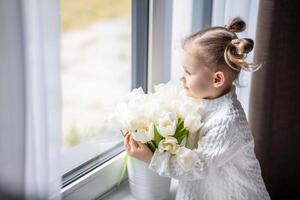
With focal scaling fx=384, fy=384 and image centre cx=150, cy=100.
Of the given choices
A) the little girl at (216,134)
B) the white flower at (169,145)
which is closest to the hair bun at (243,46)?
the little girl at (216,134)

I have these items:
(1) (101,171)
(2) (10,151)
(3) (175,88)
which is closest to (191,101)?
(3) (175,88)

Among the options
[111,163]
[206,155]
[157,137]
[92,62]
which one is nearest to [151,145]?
[157,137]

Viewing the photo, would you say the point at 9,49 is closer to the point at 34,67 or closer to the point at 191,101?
the point at 34,67

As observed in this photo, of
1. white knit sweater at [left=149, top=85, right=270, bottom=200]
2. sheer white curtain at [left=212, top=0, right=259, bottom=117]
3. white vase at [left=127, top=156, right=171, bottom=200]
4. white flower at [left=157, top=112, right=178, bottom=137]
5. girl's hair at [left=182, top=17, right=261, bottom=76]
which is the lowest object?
white vase at [left=127, top=156, right=171, bottom=200]

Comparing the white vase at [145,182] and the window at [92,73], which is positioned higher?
the window at [92,73]

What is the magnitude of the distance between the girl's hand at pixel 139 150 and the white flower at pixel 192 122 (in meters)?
0.11

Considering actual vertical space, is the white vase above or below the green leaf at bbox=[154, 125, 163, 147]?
below

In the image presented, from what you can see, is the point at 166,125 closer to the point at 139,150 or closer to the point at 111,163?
the point at 139,150

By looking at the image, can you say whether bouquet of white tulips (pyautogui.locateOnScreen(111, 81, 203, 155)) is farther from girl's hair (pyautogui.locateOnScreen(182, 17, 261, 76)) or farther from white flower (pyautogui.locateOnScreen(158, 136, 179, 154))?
girl's hair (pyautogui.locateOnScreen(182, 17, 261, 76))

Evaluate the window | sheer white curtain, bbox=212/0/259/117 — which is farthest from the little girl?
sheer white curtain, bbox=212/0/259/117

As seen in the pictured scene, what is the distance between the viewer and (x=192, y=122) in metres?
0.87

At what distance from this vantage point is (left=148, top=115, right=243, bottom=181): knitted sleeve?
0.85 m

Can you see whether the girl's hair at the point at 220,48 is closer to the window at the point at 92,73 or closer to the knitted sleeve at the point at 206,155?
the knitted sleeve at the point at 206,155

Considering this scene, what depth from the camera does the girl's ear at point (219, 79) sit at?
89cm
